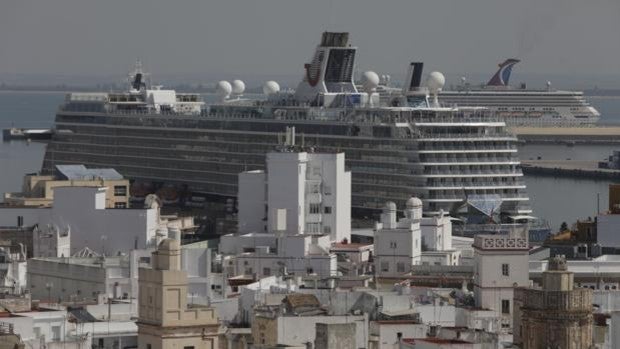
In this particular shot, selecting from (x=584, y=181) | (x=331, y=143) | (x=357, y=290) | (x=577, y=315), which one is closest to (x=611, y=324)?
(x=577, y=315)

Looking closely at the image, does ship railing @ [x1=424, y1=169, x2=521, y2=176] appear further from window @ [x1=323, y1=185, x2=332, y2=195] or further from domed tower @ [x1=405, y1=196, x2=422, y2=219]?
domed tower @ [x1=405, y1=196, x2=422, y2=219]

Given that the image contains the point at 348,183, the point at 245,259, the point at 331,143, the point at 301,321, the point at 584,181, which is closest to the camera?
the point at 301,321

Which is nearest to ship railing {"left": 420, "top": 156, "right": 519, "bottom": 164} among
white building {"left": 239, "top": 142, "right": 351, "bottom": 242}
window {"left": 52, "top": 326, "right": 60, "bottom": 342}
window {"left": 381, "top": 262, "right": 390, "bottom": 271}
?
white building {"left": 239, "top": 142, "right": 351, "bottom": 242}

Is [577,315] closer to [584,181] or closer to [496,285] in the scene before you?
[496,285]

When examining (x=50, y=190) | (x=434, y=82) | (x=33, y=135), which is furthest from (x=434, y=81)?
(x=33, y=135)

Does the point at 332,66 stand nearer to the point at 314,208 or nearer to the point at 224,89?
the point at 224,89
